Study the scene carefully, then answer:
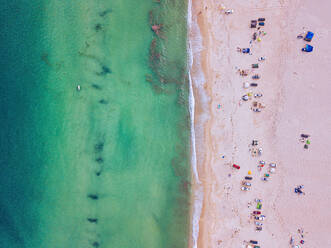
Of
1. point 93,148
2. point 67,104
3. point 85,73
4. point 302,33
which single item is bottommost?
point 93,148

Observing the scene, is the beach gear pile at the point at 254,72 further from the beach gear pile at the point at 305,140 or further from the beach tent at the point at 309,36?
the beach gear pile at the point at 305,140

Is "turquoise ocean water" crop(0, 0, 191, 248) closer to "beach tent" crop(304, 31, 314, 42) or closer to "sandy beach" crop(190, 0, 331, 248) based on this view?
"sandy beach" crop(190, 0, 331, 248)

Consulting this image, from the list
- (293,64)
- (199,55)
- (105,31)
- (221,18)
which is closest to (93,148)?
(105,31)

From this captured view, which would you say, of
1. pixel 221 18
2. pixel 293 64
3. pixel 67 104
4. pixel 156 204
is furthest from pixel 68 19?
pixel 293 64

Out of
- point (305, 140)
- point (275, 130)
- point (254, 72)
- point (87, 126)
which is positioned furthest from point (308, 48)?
point (87, 126)

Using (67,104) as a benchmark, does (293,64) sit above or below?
above

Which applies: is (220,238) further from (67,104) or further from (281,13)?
(281,13)
